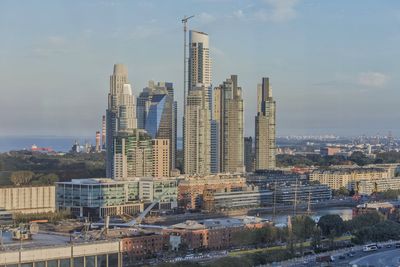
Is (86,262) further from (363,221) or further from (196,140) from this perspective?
(196,140)

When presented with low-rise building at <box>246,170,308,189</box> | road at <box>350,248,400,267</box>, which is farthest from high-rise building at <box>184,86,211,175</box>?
road at <box>350,248,400,267</box>

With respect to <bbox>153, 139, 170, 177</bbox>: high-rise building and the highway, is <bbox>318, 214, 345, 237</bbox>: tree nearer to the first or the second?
the highway

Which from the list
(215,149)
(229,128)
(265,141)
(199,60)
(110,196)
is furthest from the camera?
(199,60)

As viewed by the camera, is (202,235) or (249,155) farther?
(249,155)

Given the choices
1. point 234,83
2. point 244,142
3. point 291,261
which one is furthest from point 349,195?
point 291,261

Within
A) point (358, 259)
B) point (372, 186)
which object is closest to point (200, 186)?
point (372, 186)

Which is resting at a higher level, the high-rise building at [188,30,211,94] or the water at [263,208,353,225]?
the high-rise building at [188,30,211,94]
